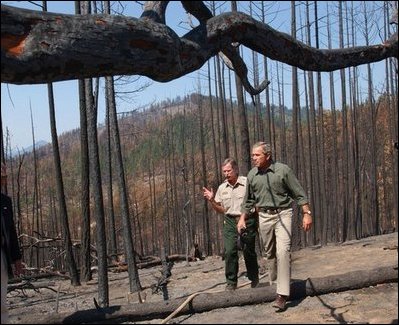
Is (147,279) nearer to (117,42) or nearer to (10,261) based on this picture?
(10,261)

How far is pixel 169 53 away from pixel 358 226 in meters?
12.4

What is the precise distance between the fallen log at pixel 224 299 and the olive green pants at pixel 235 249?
603 millimetres

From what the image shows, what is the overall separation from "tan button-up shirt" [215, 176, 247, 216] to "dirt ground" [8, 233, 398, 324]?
3.62 feet

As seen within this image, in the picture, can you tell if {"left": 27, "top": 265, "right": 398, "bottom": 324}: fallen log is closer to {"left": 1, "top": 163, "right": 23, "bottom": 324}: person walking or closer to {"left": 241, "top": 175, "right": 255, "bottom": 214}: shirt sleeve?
{"left": 1, "top": 163, "right": 23, "bottom": 324}: person walking

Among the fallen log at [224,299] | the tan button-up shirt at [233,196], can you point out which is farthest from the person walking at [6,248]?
the tan button-up shirt at [233,196]

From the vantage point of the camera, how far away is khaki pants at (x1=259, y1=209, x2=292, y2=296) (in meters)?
4.40

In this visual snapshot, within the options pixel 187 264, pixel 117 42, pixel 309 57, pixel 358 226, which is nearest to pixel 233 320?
pixel 309 57

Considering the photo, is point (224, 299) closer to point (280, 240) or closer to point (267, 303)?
point (267, 303)

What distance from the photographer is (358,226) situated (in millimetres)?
14273

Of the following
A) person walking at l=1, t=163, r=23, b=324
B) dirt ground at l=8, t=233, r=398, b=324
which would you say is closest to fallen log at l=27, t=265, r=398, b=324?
dirt ground at l=8, t=233, r=398, b=324

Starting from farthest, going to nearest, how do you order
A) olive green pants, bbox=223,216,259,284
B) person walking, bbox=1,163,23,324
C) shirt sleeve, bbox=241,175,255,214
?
olive green pants, bbox=223,216,259,284 → shirt sleeve, bbox=241,175,255,214 → person walking, bbox=1,163,23,324

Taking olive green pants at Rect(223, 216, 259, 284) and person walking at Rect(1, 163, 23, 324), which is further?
olive green pants at Rect(223, 216, 259, 284)

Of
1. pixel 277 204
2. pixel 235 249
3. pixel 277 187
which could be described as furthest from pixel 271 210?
pixel 235 249

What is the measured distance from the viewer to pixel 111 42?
9.52ft
